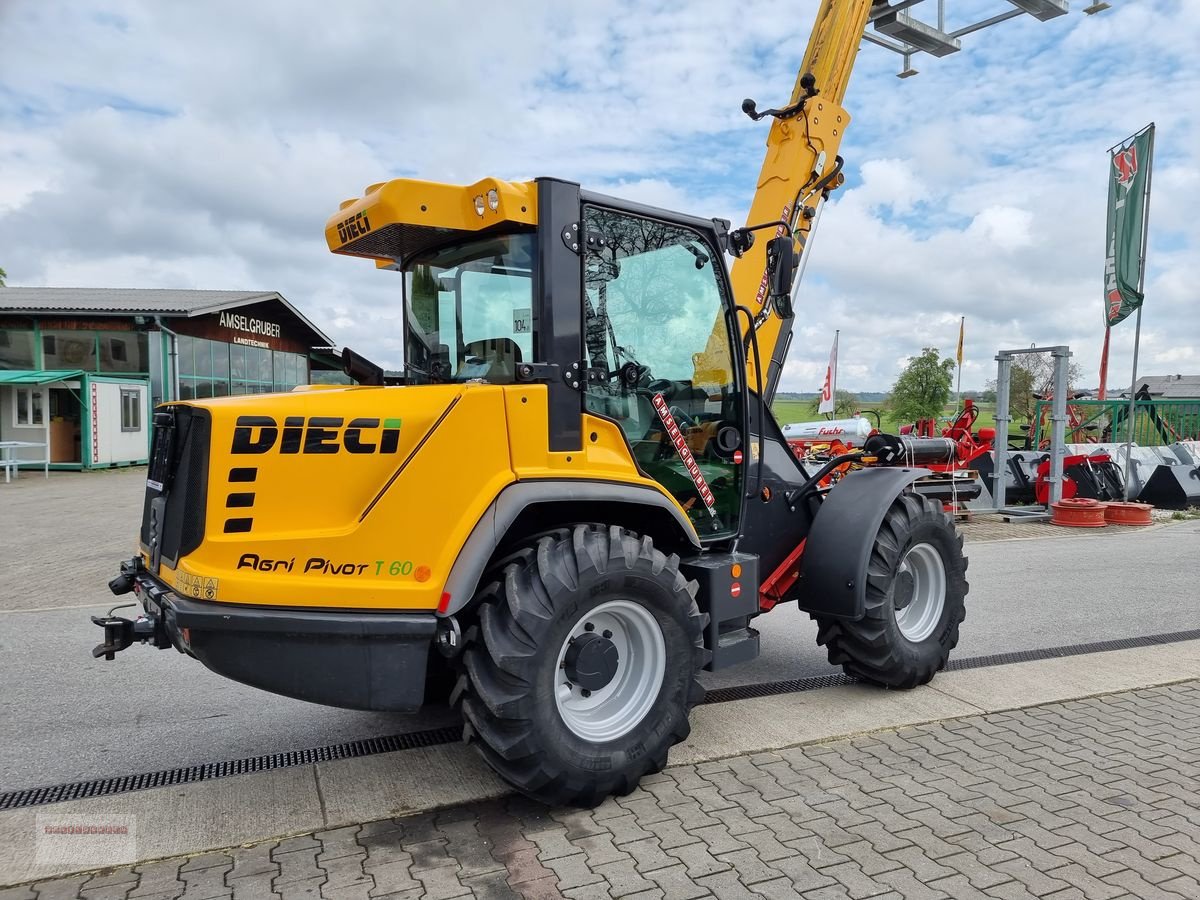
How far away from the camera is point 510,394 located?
3291 millimetres

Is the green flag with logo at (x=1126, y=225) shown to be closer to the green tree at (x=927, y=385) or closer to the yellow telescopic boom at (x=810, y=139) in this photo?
the yellow telescopic boom at (x=810, y=139)

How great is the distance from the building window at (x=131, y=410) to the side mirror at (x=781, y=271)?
2056cm

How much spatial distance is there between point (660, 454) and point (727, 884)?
1805mm

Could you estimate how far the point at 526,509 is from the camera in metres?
3.48

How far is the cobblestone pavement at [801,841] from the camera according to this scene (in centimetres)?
284

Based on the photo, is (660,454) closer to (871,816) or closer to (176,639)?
(871,816)

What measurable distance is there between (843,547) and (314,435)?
267 cm

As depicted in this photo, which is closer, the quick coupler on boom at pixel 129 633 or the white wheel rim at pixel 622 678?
the quick coupler on boom at pixel 129 633

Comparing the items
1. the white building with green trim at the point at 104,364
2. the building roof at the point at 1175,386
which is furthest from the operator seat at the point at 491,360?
the building roof at the point at 1175,386

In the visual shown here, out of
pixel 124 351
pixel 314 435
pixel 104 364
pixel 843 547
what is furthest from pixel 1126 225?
pixel 104 364

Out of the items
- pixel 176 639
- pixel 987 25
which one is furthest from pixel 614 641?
pixel 987 25

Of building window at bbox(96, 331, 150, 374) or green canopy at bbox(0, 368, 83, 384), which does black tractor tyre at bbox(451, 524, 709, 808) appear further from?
building window at bbox(96, 331, 150, 374)

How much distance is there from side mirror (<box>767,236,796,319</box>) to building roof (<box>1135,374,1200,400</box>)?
48.4 meters

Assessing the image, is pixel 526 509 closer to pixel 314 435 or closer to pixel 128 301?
pixel 314 435
